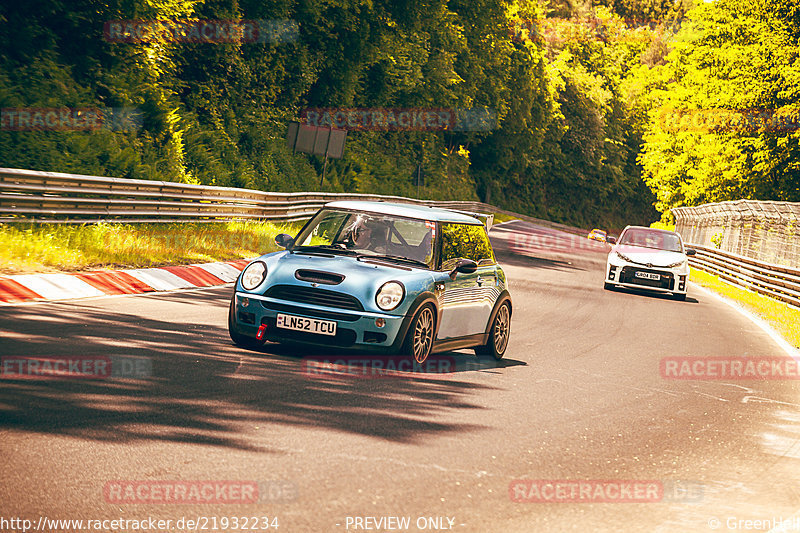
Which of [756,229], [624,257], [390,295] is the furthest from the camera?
[756,229]

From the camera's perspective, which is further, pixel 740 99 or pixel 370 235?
pixel 740 99

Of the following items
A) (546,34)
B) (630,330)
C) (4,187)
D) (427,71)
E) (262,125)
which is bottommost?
(630,330)

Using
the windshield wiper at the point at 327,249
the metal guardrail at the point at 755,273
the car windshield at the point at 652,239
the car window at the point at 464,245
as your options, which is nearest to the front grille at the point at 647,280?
the car windshield at the point at 652,239

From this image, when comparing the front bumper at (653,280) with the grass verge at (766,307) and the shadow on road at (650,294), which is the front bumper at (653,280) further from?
the grass verge at (766,307)

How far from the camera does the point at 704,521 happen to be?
5047mm

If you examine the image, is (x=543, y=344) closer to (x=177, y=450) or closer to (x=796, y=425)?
(x=796, y=425)

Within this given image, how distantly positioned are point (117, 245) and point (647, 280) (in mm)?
12476

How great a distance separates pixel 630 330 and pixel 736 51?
3536 cm

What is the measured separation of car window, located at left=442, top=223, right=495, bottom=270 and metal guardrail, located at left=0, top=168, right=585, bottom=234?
22.4ft

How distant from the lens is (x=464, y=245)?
396 inches

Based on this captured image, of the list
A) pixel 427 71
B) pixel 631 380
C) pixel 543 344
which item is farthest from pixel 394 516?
pixel 427 71

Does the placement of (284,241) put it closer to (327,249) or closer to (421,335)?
(327,249)

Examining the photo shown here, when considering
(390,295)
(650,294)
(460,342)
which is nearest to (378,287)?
(390,295)

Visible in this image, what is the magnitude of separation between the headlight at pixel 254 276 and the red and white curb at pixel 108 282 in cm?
339
